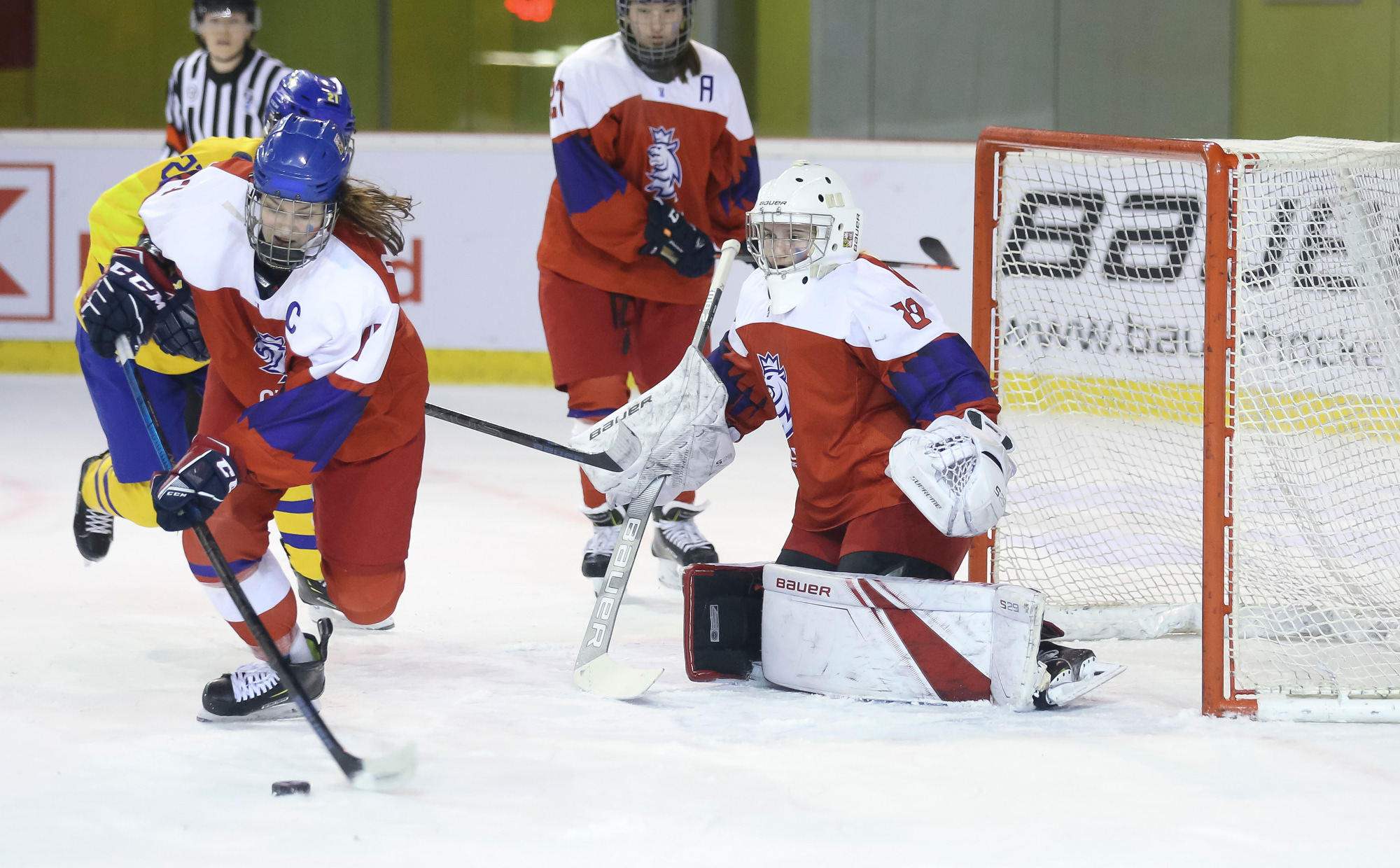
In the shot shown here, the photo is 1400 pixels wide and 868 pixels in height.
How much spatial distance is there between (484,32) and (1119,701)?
5568mm

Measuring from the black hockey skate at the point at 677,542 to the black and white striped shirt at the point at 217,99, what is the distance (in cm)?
180

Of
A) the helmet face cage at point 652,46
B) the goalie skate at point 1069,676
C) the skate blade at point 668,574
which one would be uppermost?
the helmet face cage at point 652,46

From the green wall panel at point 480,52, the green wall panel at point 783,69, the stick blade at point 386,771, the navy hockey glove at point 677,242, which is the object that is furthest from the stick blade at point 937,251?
the green wall panel at point 480,52

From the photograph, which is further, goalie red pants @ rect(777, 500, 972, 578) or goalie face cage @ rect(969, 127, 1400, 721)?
goalie red pants @ rect(777, 500, 972, 578)

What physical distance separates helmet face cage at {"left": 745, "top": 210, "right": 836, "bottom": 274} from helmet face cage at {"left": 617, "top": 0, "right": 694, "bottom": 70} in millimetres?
1010

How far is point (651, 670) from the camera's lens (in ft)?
7.79

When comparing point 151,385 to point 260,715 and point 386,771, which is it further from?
point 386,771

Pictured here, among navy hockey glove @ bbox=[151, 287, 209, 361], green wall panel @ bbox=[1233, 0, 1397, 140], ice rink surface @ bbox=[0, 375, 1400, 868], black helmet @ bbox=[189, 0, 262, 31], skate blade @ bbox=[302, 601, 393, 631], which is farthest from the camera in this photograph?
green wall panel @ bbox=[1233, 0, 1397, 140]

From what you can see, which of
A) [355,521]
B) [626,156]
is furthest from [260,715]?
[626,156]

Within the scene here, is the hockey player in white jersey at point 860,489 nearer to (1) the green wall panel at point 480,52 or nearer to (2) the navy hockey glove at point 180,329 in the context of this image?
(2) the navy hockey glove at point 180,329

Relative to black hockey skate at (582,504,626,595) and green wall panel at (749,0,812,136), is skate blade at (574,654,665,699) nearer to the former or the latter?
black hockey skate at (582,504,626,595)

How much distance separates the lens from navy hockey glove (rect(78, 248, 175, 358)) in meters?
2.23

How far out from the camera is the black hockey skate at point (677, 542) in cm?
326

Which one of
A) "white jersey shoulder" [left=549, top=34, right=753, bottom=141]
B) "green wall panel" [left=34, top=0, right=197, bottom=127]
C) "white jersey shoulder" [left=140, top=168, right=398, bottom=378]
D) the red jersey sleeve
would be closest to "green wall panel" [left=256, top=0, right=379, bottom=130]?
"green wall panel" [left=34, top=0, right=197, bottom=127]
